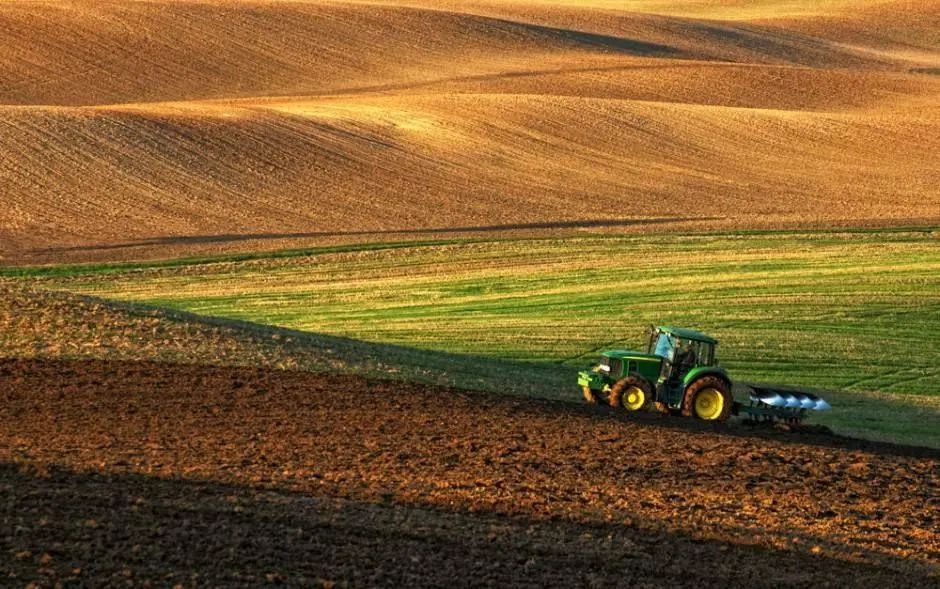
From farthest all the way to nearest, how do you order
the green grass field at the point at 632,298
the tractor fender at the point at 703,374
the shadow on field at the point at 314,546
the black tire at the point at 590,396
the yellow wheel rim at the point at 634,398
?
the green grass field at the point at 632,298 → the black tire at the point at 590,396 → the yellow wheel rim at the point at 634,398 → the tractor fender at the point at 703,374 → the shadow on field at the point at 314,546

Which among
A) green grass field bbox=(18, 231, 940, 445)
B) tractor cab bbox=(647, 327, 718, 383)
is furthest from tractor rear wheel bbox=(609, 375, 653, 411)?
green grass field bbox=(18, 231, 940, 445)

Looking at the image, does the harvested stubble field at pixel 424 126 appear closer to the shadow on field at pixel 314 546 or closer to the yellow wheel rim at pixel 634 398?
the yellow wheel rim at pixel 634 398

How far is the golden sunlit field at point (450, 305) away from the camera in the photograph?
46.8 ft

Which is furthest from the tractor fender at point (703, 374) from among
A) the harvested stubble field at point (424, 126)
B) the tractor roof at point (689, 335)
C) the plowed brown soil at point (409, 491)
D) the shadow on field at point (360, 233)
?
the shadow on field at point (360, 233)

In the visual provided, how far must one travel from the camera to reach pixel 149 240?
41500 mm

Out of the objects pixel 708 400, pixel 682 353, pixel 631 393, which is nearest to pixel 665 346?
pixel 682 353

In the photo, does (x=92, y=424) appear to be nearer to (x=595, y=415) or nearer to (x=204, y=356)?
(x=204, y=356)

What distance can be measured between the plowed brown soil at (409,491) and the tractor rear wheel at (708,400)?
685 millimetres

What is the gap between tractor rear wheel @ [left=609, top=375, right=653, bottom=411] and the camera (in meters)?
21.0

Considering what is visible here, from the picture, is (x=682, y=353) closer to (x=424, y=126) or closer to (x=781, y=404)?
(x=781, y=404)

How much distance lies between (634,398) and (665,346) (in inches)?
35.6

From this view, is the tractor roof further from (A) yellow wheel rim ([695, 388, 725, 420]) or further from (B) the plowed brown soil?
(B) the plowed brown soil

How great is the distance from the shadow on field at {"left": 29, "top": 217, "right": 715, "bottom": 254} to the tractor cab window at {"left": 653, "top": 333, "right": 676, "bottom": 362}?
886 inches

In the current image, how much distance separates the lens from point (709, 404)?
21031 mm
